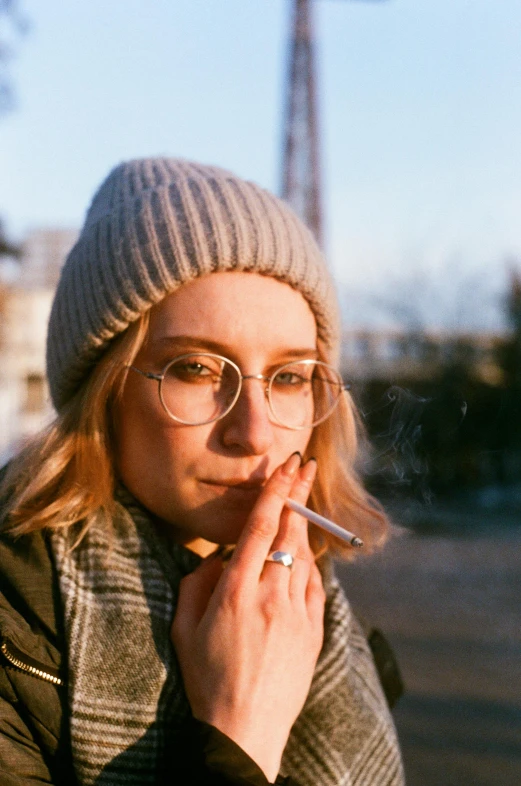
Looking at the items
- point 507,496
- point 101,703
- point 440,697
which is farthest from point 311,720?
point 507,496

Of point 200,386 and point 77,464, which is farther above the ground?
point 200,386

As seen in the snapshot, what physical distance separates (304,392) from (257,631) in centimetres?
59

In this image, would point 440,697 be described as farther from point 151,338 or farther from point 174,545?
point 151,338

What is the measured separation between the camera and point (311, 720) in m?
1.84

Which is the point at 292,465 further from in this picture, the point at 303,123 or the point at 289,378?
the point at 303,123

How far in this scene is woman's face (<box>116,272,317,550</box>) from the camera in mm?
1747

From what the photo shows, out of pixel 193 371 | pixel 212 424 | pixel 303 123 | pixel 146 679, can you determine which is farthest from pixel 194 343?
pixel 303 123

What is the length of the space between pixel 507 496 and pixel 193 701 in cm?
1504

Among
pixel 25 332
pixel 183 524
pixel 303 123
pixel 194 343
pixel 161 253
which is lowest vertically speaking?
pixel 25 332

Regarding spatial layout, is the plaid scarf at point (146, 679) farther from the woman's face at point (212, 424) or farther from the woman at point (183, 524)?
the woman's face at point (212, 424)

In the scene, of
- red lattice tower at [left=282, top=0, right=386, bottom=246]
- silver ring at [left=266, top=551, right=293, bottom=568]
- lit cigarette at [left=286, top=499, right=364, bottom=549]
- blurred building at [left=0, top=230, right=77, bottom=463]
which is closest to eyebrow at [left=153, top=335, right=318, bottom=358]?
lit cigarette at [left=286, top=499, right=364, bottom=549]

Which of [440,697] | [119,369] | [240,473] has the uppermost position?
[119,369]

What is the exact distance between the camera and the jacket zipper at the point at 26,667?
1.51 m

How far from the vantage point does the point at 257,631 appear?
1.58 metres
